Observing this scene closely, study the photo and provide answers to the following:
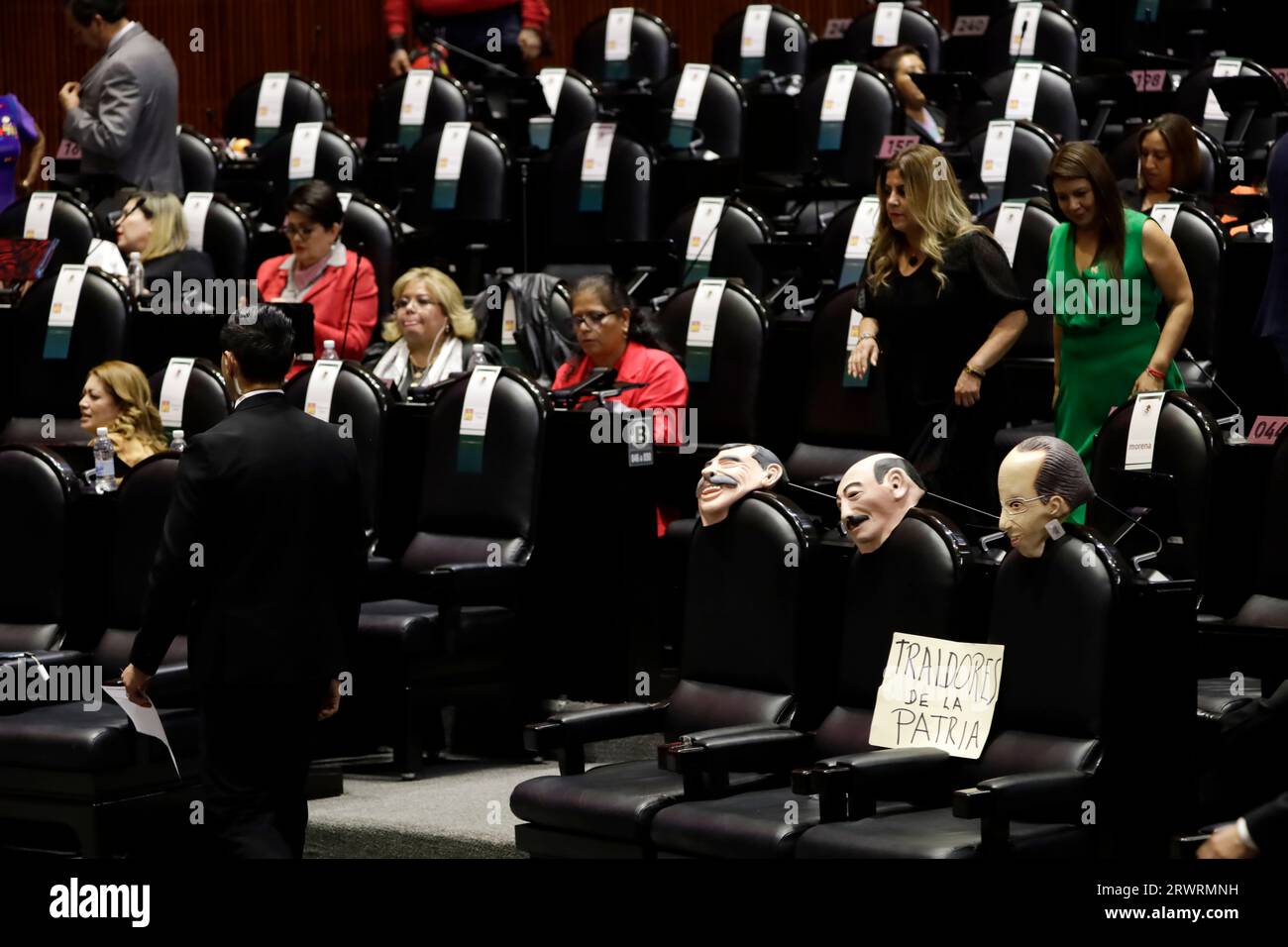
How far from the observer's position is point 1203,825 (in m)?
3.15

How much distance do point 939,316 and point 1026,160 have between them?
1668 millimetres

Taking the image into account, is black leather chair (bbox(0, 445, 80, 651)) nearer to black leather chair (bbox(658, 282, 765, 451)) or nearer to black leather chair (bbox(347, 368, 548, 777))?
black leather chair (bbox(347, 368, 548, 777))

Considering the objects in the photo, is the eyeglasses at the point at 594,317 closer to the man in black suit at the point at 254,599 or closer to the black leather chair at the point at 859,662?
the man in black suit at the point at 254,599

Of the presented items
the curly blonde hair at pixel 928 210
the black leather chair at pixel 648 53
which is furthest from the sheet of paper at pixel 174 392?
the black leather chair at pixel 648 53

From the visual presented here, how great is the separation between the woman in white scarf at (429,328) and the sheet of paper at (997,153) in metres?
1.61

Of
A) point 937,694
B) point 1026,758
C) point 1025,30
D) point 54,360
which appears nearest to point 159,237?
point 54,360

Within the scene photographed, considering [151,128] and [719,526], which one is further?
[151,128]

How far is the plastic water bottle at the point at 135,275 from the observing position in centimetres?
581

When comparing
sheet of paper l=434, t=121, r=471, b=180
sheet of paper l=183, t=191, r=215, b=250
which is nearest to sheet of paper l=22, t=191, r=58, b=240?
sheet of paper l=183, t=191, r=215, b=250

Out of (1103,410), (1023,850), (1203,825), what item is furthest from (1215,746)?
(1103,410)

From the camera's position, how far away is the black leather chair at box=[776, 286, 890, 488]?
15.6 ft
